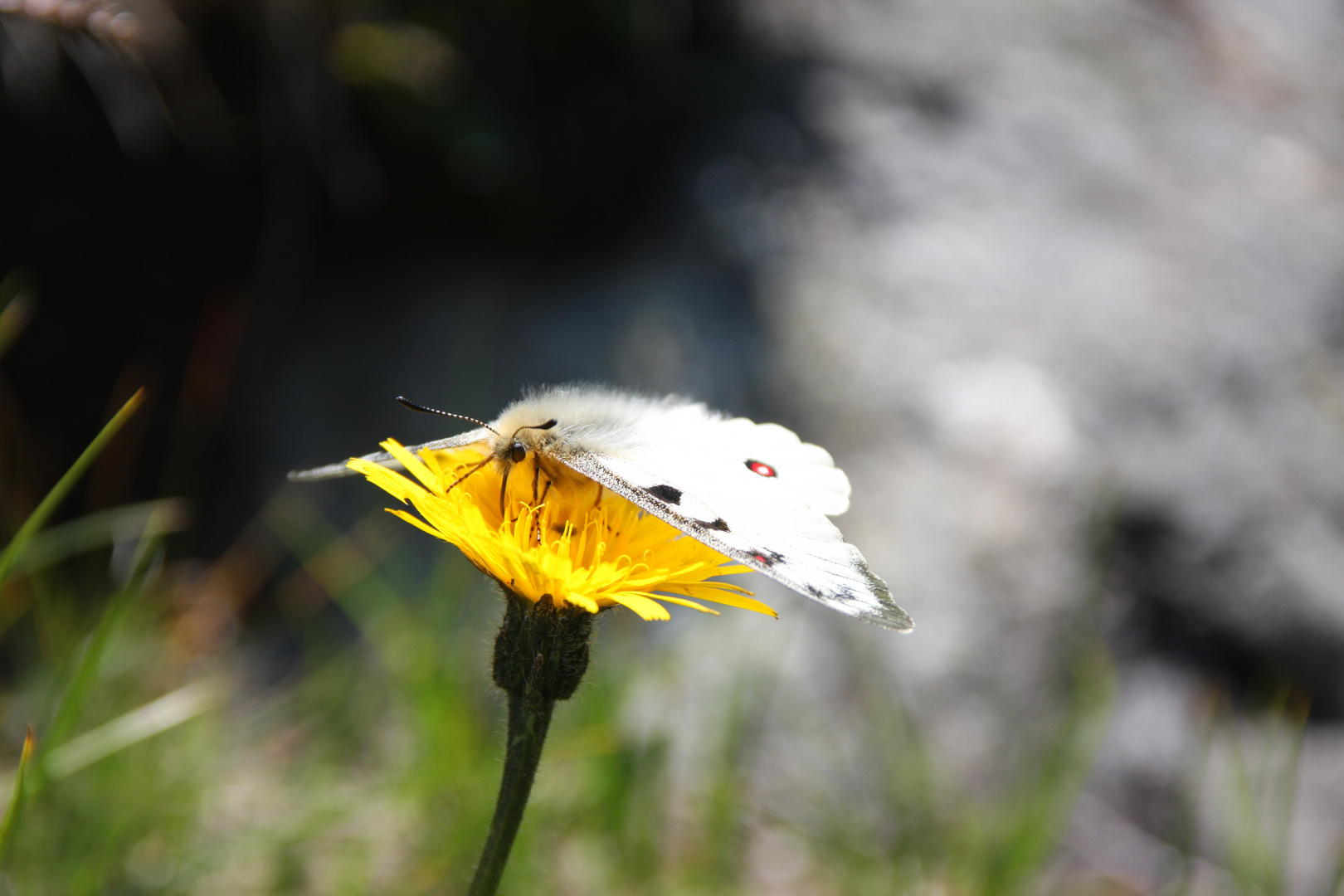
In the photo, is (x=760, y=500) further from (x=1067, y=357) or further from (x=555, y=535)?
(x=1067, y=357)

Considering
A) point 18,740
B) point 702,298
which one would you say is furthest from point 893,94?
point 18,740

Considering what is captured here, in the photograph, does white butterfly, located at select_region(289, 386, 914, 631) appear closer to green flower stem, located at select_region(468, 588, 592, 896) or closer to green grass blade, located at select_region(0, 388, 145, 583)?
green flower stem, located at select_region(468, 588, 592, 896)

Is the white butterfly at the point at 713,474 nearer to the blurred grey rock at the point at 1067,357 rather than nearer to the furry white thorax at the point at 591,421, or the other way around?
the furry white thorax at the point at 591,421

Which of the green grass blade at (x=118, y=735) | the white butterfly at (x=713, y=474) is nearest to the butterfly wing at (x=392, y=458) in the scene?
the white butterfly at (x=713, y=474)

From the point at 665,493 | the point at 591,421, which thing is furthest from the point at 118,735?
the point at 665,493

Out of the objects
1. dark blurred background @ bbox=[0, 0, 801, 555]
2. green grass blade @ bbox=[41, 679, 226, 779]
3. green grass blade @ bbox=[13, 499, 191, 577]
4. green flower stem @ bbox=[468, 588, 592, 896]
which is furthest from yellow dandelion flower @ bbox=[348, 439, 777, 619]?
dark blurred background @ bbox=[0, 0, 801, 555]
